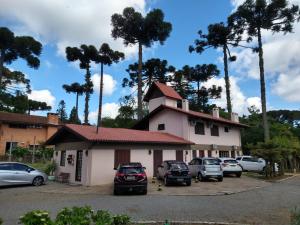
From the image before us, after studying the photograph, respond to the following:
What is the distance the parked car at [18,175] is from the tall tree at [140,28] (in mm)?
19622

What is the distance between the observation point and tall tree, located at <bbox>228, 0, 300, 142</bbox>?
101 ft

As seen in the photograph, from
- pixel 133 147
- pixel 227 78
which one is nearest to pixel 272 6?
pixel 227 78

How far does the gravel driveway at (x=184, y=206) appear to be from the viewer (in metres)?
9.34

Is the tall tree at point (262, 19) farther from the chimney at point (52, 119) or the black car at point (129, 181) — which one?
the chimney at point (52, 119)

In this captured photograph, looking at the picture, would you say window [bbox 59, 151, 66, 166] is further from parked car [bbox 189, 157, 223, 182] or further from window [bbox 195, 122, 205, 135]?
window [bbox 195, 122, 205, 135]

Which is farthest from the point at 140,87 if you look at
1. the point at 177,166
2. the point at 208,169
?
the point at 177,166

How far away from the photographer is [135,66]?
4122cm

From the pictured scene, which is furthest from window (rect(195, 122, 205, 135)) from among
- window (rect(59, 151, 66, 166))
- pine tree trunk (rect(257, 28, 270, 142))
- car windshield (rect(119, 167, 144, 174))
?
car windshield (rect(119, 167, 144, 174))

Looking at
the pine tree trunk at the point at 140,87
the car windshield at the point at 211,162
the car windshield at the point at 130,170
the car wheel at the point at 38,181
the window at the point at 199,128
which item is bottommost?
the car wheel at the point at 38,181

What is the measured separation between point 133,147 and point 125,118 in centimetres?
2689

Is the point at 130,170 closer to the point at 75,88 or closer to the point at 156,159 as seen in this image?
the point at 156,159

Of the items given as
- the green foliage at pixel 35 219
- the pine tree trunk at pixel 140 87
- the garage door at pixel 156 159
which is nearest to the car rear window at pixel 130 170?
the garage door at pixel 156 159

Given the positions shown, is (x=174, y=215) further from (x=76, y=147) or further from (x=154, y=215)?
(x=76, y=147)

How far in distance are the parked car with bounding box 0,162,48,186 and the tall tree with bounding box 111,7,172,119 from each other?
1962 centimetres
